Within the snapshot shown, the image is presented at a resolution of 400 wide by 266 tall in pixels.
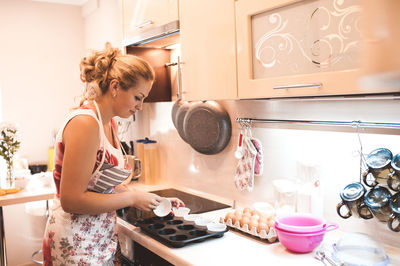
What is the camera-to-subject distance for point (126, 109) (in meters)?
1.55

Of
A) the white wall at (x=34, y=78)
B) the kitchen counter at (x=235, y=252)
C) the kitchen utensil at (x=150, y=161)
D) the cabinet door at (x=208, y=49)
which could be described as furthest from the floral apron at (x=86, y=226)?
the white wall at (x=34, y=78)

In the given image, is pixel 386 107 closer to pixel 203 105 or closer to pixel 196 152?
pixel 203 105

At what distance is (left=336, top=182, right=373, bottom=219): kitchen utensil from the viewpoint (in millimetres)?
1361

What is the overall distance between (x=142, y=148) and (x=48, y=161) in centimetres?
127

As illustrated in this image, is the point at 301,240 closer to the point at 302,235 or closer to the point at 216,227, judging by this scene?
the point at 302,235

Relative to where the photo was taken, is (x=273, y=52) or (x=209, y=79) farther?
(x=209, y=79)

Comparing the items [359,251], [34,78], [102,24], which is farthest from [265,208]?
[34,78]

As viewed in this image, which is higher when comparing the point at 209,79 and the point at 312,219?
the point at 209,79

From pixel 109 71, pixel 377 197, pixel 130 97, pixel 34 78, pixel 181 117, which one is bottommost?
pixel 377 197

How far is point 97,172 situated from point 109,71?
40 cm

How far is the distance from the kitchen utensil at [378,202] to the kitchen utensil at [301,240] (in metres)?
0.19

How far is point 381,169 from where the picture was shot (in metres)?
1.30

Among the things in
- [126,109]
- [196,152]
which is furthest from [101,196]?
[196,152]

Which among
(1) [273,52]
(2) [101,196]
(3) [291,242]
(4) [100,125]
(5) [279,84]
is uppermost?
(1) [273,52]
